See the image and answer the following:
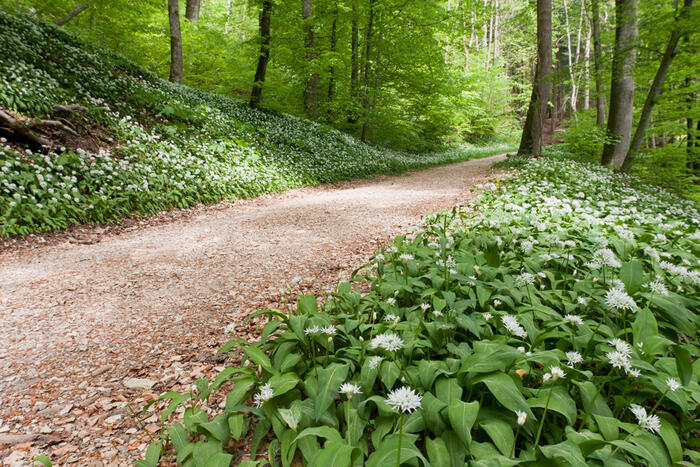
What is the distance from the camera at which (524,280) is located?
7.65 feet

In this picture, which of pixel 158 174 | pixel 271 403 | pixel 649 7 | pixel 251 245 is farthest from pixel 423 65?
pixel 271 403

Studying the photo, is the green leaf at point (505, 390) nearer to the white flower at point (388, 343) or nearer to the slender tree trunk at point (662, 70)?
the white flower at point (388, 343)

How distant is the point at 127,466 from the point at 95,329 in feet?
5.28

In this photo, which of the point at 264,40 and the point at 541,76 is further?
the point at 264,40

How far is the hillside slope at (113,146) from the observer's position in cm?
515

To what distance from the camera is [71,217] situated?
5.05 m

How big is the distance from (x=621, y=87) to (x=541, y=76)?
228cm

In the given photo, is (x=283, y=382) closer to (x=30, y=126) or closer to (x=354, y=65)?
(x=30, y=126)

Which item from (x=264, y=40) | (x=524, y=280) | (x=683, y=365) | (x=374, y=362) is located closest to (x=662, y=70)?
(x=524, y=280)

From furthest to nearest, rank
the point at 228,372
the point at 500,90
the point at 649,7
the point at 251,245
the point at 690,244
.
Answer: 1. the point at 500,90
2. the point at 649,7
3. the point at 251,245
4. the point at 690,244
5. the point at 228,372

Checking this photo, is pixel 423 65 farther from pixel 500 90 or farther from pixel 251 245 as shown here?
pixel 500 90

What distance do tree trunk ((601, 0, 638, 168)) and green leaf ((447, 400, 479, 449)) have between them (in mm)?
10366

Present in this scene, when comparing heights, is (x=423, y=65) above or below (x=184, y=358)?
above

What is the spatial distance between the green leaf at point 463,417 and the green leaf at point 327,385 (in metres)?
0.54
